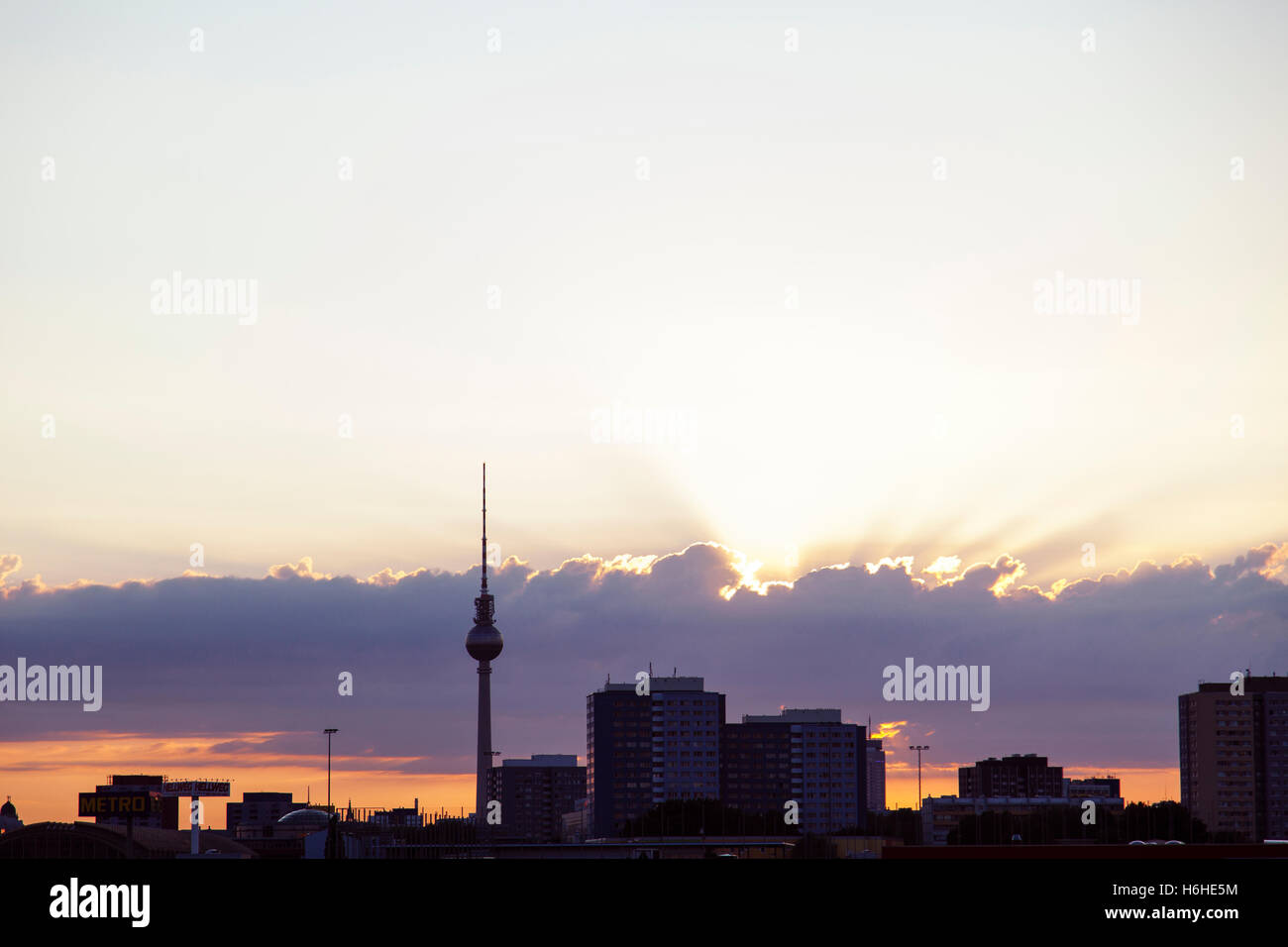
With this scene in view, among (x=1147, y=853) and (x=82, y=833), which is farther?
(x=82, y=833)

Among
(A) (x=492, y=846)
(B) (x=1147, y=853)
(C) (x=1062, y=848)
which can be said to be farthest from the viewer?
(A) (x=492, y=846)
